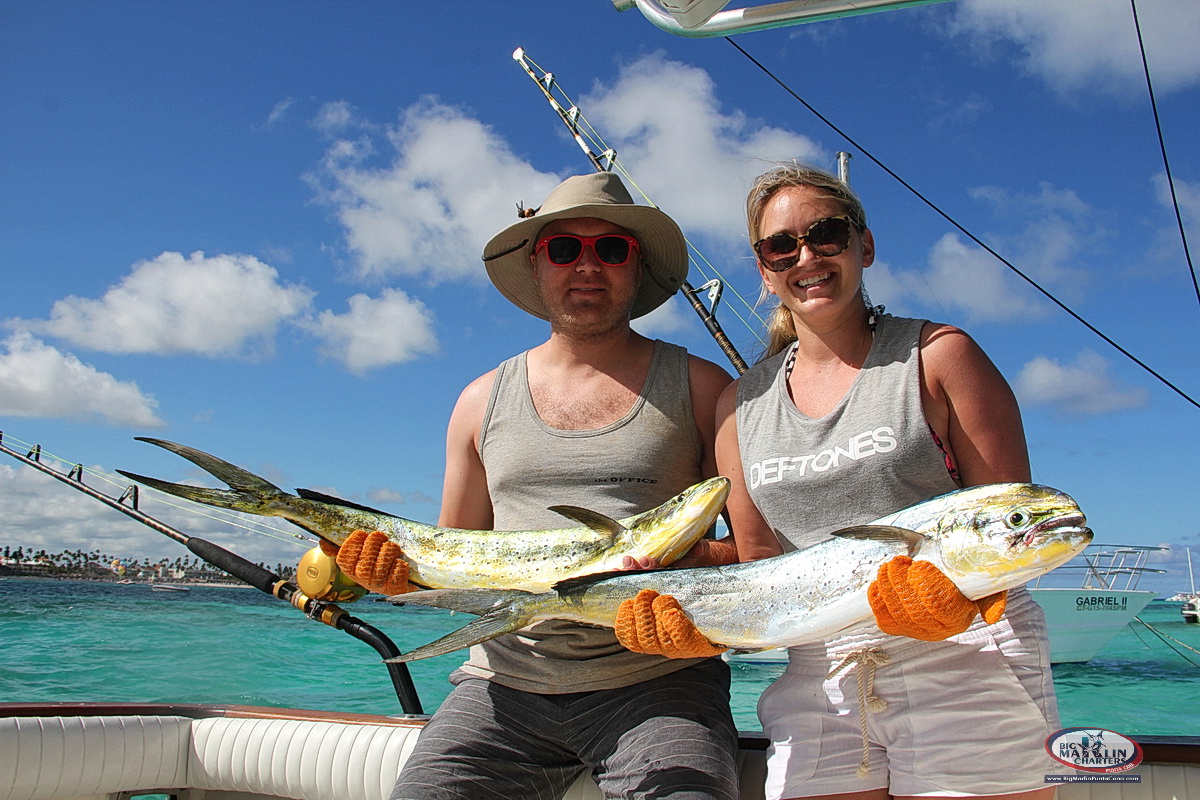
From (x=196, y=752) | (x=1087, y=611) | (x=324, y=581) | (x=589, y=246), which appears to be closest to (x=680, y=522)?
(x=589, y=246)

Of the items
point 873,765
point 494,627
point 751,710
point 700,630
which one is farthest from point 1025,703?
point 751,710

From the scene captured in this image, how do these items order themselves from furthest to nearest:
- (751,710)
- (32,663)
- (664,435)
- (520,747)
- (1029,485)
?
(32,663)
(751,710)
(664,435)
(520,747)
(1029,485)

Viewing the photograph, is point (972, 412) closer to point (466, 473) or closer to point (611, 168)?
point (466, 473)

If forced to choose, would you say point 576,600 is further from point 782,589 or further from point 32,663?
point 32,663

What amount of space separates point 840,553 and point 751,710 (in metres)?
Answer: 16.3

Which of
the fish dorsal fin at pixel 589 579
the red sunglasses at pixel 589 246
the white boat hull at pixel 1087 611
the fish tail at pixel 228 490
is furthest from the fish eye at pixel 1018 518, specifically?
the white boat hull at pixel 1087 611

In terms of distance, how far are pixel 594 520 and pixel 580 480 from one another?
1.40 feet

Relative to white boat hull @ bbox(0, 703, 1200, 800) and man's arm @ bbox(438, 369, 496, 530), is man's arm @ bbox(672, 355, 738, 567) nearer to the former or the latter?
man's arm @ bbox(438, 369, 496, 530)

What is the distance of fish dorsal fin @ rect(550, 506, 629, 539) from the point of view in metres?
2.41

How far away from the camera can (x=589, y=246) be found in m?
3.16

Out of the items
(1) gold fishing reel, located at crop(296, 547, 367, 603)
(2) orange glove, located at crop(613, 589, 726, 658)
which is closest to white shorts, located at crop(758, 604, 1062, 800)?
(2) orange glove, located at crop(613, 589, 726, 658)

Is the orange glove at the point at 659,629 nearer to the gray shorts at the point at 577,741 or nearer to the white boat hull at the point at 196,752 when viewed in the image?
the gray shorts at the point at 577,741

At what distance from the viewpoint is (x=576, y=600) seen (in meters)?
2.36

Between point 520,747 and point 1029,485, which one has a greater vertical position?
point 1029,485
